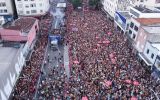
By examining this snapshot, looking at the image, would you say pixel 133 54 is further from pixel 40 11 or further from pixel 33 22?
pixel 40 11

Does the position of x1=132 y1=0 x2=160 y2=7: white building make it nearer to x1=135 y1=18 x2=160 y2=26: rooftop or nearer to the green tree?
x1=135 y1=18 x2=160 y2=26: rooftop

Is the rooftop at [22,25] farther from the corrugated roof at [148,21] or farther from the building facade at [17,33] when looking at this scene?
the corrugated roof at [148,21]

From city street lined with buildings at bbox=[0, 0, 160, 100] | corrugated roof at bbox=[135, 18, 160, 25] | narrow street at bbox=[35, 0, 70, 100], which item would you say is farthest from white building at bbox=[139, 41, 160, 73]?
narrow street at bbox=[35, 0, 70, 100]

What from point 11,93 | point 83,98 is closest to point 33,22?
point 11,93

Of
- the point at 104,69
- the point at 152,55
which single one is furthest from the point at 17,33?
the point at 152,55

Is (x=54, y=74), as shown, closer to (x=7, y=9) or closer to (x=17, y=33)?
(x=17, y=33)

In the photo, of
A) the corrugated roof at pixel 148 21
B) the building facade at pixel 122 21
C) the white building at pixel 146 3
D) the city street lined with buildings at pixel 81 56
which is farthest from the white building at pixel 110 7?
the corrugated roof at pixel 148 21
